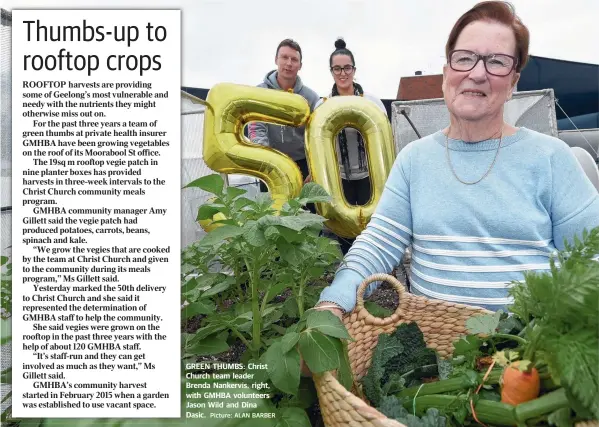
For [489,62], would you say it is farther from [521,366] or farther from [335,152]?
[521,366]

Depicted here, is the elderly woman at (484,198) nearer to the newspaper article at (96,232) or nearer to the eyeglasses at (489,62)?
the eyeglasses at (489,62)

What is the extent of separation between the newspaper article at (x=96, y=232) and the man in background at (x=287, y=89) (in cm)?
28

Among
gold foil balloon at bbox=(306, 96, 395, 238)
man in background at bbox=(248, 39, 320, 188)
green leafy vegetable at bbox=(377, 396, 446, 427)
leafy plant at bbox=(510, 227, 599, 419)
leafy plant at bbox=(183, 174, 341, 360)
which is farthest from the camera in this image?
gold foil balloon at bbox=(306, 96, 395, 238)

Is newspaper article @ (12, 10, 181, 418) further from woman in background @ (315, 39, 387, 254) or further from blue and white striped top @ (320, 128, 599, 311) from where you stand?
woman in background @ (315, 39, 387, 254)

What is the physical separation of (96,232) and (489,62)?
652mm

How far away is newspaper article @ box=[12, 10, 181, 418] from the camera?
0.67m

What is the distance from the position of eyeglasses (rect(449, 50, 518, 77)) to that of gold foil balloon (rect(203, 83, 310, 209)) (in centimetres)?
32

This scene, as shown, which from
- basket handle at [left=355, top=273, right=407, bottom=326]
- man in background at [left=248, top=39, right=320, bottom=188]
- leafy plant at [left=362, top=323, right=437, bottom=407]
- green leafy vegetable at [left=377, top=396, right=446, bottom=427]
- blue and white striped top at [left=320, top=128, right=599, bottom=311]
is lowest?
green leafy vegetable at [left=377, top=396, right=446, bottom=427]

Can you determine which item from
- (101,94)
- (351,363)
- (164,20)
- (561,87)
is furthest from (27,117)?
(561,87)

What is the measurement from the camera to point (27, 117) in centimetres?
70

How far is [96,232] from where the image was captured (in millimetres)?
674

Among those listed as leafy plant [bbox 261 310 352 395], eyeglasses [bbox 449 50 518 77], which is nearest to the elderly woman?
eyeglasses [bbox 449 50 518 77]

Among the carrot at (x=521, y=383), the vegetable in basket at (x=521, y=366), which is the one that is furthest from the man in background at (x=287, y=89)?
the carrot at (x=521, y=383)

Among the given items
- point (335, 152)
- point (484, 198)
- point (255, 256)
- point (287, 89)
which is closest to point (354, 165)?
point (335, 152)
